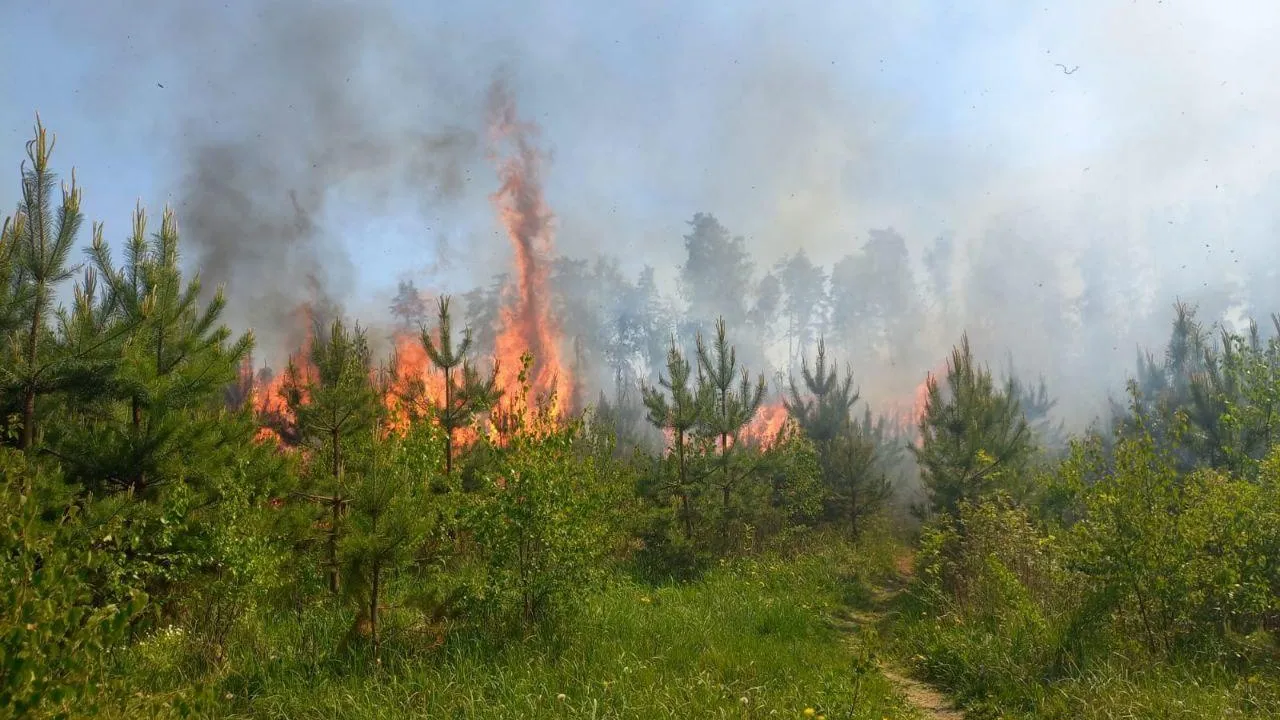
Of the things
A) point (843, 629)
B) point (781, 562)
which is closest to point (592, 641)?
point (843, 629)

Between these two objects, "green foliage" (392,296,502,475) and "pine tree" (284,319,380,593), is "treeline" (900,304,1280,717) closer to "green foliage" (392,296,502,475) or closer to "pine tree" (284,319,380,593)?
"pine tree" (284,319,380,593)

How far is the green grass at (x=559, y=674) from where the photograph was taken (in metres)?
5.94

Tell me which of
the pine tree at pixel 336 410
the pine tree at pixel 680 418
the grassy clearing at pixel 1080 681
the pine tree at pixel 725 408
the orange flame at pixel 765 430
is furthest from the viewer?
the orange flame at pixel 765 430

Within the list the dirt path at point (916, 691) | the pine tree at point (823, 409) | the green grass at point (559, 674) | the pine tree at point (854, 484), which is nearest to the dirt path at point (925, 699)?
the dirt path at point (916, 691)

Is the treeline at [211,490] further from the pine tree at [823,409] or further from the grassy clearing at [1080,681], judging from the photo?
the pine tree at [823,409]

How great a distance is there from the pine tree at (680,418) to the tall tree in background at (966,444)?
665 centimetres

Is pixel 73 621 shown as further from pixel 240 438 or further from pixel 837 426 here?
pixel 837 426

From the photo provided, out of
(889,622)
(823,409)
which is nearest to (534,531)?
(889,622)

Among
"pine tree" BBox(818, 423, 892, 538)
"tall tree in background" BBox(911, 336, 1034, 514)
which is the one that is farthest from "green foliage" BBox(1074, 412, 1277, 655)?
"pine tree" BBox(818, 423, 892, 538)

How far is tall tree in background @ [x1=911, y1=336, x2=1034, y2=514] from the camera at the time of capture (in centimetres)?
1617

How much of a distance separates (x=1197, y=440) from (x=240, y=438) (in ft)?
75.5

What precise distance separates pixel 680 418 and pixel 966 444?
25.0 ft

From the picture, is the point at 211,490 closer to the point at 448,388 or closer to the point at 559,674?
the point at 559,674

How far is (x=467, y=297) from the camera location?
57.5m
